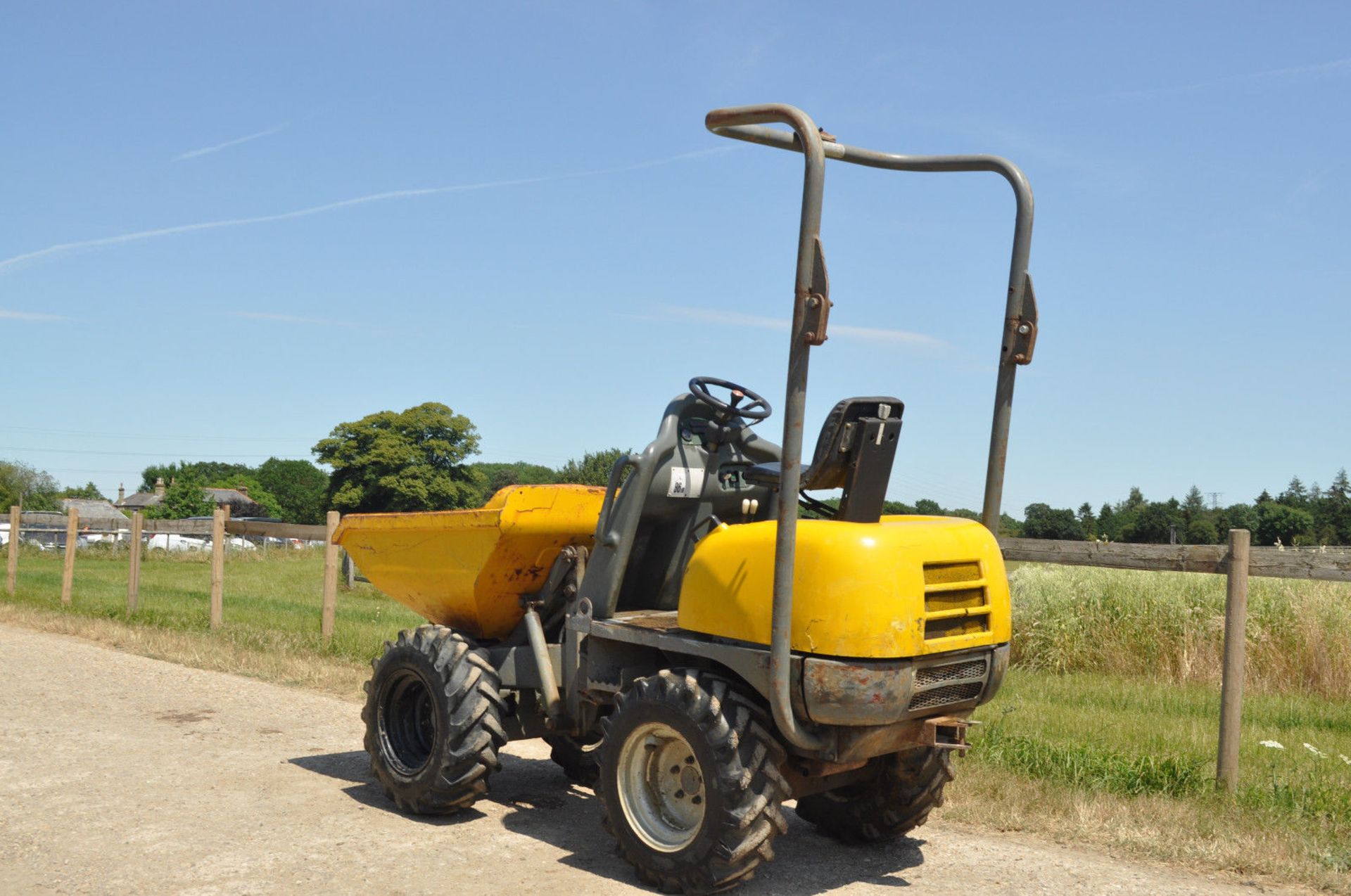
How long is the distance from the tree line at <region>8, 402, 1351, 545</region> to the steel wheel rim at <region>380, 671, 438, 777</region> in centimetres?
128

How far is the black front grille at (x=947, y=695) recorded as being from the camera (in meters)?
5.25

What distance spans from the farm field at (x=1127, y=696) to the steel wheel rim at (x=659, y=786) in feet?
6.74

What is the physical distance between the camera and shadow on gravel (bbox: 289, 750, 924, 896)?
18.5ft

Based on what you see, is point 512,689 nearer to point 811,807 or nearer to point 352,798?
point 352,798

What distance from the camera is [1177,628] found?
503 inches

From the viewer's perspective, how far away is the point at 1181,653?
1209cm

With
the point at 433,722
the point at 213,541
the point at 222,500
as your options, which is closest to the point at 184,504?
the point at 222,500

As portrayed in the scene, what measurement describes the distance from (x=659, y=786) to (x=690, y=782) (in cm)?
17

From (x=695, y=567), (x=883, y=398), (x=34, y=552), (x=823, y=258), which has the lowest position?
(x=34, y=552)

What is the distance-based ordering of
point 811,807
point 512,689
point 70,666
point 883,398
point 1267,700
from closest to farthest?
point 883,398 → point 811,807 → point 512,689 → point 1267,700 → point 70,666

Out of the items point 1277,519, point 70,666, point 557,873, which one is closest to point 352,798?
point 557,873

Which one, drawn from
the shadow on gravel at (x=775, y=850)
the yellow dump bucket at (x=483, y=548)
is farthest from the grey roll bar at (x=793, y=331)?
the yellow dump bucket at (x=483, y=548)

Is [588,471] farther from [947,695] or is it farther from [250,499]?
[250,499]

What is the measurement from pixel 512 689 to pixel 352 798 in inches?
43.7
